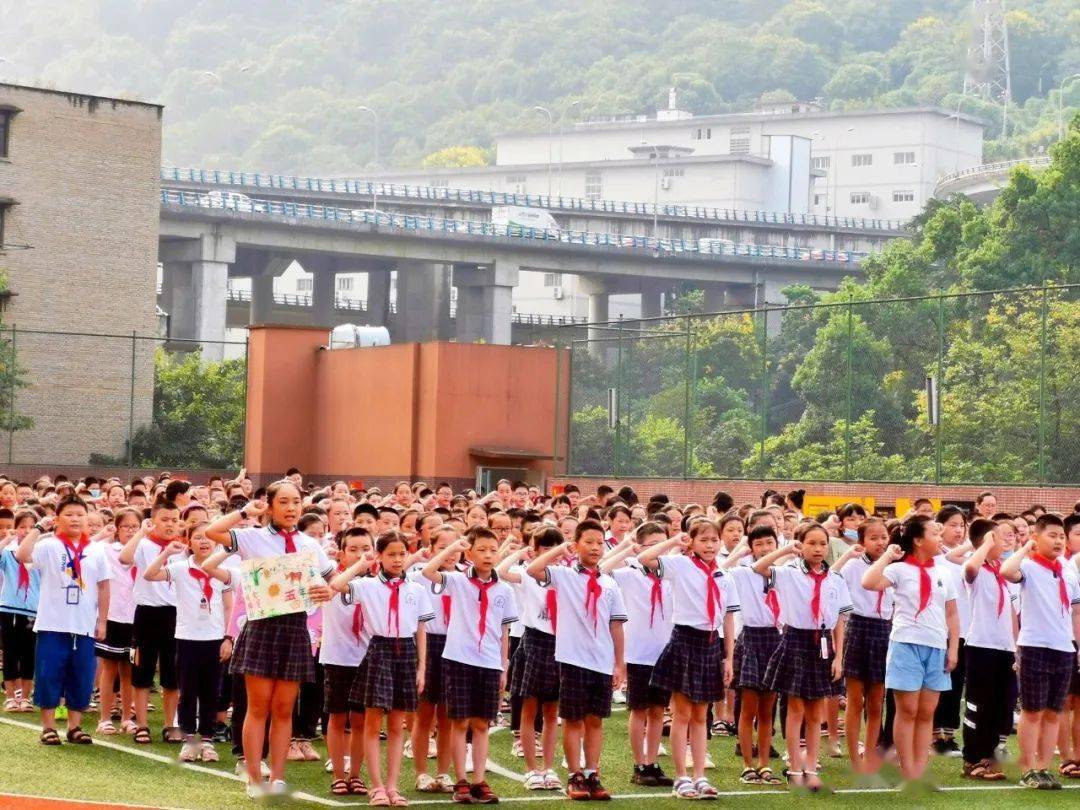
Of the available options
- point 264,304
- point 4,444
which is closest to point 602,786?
point 4,444

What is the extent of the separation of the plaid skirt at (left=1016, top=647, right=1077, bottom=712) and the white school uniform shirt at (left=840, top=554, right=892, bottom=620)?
41.7 inches

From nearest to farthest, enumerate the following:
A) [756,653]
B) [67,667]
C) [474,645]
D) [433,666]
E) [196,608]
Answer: [474,645], [433,666], [756,653], [196,608], [67,667]

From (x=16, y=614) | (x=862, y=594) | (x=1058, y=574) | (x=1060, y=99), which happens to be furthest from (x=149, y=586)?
(x=1060, y=99)

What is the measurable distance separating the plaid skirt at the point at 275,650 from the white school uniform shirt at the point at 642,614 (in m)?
2.70

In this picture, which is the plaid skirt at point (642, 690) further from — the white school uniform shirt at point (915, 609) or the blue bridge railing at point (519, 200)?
the blue bridge railing at point (519, 200)

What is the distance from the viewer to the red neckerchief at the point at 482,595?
12227 millimetres

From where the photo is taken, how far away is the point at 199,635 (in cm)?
1364

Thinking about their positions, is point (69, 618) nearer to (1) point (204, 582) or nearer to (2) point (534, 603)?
(1) point (204, 582)

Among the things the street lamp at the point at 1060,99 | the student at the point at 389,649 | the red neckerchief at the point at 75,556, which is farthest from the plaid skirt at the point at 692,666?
the street lamp at the point at 1060,99

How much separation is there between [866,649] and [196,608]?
16.2ft

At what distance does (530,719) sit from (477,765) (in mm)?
714

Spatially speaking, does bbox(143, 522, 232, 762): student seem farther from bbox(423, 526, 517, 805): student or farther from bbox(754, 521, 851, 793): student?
bbox(754, 521, 851, 793): student

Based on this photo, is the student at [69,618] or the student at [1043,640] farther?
the student at [69,618]

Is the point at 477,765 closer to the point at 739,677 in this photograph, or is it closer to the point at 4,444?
the point at 739,677
